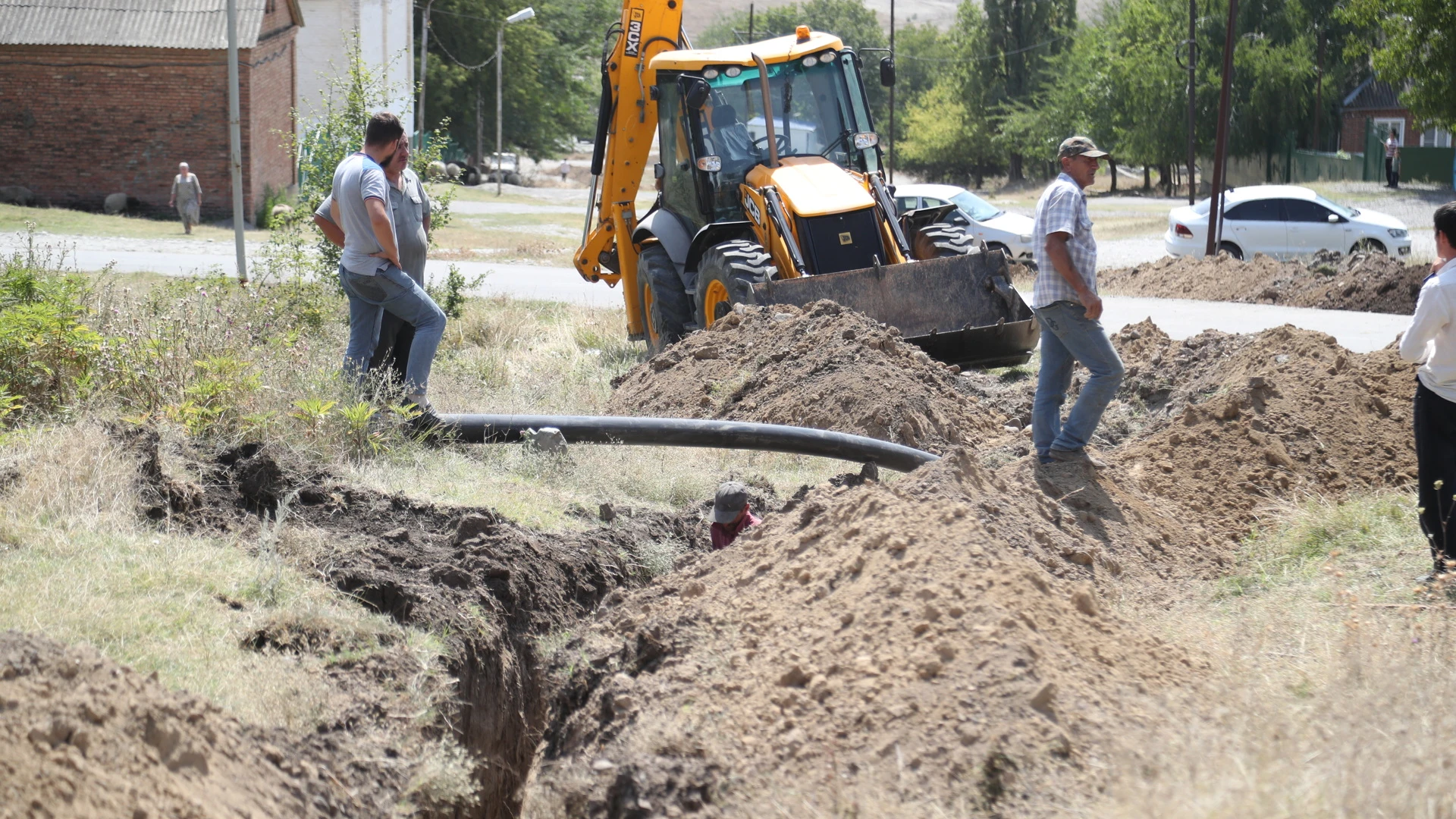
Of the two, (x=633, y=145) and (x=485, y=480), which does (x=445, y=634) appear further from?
(x=633, y=145)

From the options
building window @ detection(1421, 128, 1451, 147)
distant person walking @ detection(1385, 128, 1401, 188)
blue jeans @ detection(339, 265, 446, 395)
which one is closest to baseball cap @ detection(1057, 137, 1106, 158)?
blue jeans @ detection(339, 265, 446, 395)

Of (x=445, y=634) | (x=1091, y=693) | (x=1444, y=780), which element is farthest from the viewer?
(x=445, y=634)

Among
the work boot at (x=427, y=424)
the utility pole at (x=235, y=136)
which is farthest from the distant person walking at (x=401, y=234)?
the utility pole at (x=235, y=136)

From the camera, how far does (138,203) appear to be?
32.8 m

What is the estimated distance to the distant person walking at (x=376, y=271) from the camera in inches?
281

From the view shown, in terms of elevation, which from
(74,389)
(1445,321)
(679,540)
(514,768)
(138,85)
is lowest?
(514,768)

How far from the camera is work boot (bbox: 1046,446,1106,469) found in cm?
676

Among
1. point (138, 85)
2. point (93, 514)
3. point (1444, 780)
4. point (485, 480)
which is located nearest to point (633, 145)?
point (485, 480)

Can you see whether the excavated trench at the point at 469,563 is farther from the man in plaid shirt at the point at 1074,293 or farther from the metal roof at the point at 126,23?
the metal roof at the point at 126,23

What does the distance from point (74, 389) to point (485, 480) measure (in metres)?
2.29

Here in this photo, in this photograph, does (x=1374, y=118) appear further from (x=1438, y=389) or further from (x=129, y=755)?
(x=129, y=755)

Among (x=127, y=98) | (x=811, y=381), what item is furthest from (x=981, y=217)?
(x=127, y=98)

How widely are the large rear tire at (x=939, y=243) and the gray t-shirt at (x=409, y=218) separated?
5.14 m

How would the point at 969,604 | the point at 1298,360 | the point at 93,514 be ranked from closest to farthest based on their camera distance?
the point at 969,604 → the point at 93,514 → the point at 1298,360
